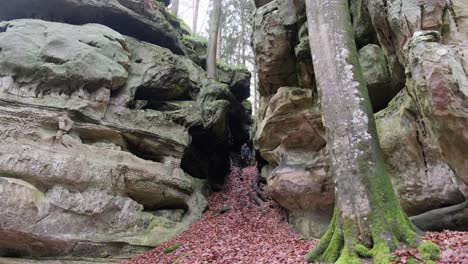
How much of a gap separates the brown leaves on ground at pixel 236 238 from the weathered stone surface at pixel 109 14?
848cm

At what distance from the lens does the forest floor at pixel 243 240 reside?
5746 mm

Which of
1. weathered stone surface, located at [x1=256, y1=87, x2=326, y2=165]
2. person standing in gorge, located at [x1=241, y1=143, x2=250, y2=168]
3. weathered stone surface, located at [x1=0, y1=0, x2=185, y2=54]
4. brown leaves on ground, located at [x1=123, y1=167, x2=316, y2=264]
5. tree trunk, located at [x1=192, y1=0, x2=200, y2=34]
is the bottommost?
brown leaves on ground, located at [x1=123, y1=167, x2=316, y2=264]

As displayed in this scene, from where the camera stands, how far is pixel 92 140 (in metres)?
11.9

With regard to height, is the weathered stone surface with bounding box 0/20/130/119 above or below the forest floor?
above

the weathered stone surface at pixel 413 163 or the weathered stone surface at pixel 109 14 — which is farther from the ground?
the weathered stone surface at pixel 109 14

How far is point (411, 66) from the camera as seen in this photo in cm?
559

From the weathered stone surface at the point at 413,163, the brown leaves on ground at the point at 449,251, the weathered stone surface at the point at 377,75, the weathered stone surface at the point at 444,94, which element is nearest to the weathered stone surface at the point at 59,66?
the weathered stone surface at the point at 377,75

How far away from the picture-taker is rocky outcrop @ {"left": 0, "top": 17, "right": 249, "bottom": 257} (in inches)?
380

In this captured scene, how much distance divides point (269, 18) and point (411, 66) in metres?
7.31

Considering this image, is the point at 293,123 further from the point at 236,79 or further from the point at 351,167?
the point at 236,79

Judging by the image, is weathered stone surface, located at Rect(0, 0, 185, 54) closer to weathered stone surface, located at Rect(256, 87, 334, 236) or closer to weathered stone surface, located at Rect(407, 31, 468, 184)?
weathered stone surface, located at Rect(256, 87, 334, 236)

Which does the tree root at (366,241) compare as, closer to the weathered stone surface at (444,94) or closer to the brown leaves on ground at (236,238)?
the brown leaves on ground at (236,238)

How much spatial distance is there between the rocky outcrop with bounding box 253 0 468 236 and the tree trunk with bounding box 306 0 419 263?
969 mm

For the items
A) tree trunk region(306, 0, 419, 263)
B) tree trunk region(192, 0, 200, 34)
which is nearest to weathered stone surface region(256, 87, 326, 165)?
tree trunk region(306, 0, 419, 263)
